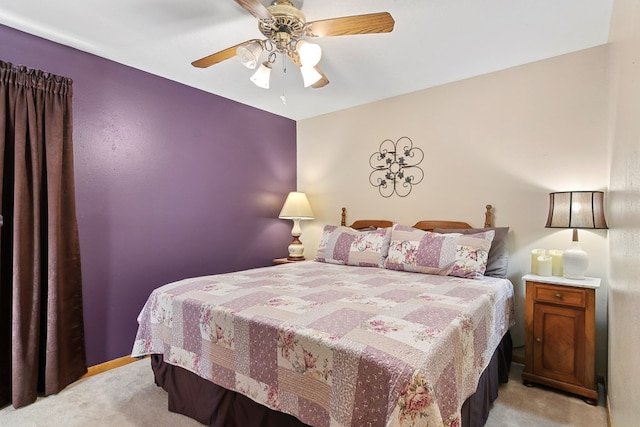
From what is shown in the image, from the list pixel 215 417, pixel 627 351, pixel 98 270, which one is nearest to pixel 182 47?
pixel 98 270

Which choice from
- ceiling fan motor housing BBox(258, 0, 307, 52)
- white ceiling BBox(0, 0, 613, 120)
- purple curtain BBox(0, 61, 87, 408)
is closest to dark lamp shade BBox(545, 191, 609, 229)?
white ceiling BBox(0, 0, 613, 120)

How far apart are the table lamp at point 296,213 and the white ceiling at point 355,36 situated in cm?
131

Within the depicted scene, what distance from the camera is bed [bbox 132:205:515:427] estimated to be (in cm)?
112

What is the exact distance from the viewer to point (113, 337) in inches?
103

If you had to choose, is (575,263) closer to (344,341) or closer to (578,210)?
(578,210)

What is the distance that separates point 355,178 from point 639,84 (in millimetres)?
2803

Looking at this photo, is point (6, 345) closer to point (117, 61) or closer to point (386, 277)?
point (117, 61)

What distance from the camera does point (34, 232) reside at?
84.2 inches

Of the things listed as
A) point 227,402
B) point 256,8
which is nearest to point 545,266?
point 227,402

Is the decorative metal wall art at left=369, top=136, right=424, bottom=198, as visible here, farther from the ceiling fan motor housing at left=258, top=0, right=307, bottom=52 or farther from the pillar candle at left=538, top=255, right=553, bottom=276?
the ceiling fan motor housing at left=258, top=0, right=307, bottom=52

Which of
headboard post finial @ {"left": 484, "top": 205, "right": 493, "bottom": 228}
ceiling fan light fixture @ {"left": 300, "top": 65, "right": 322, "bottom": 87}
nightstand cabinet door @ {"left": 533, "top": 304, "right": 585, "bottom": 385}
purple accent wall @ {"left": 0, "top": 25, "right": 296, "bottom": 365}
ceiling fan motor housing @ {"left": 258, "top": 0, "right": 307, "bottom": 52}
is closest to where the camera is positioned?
ceiling fan motor housing @ {"left": 258, "top": 0, "right": 307, "bottom": 52}

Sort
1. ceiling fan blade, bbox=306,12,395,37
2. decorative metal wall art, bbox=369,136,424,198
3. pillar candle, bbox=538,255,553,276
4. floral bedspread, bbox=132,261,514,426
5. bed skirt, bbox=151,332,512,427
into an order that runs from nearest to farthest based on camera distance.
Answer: floral bedspread, bbox=132,261,514,426 → bed skirt, bbox=151,332,512,427 → ceiling fan blade, bbox=306,12,395,37 → pillar candle, bbox=538,255,553,276 → decorative metal wall art, bbox=369,136,424,198

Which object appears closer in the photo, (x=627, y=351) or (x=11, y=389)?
(x=627, y=351)

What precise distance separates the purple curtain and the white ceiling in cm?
46
